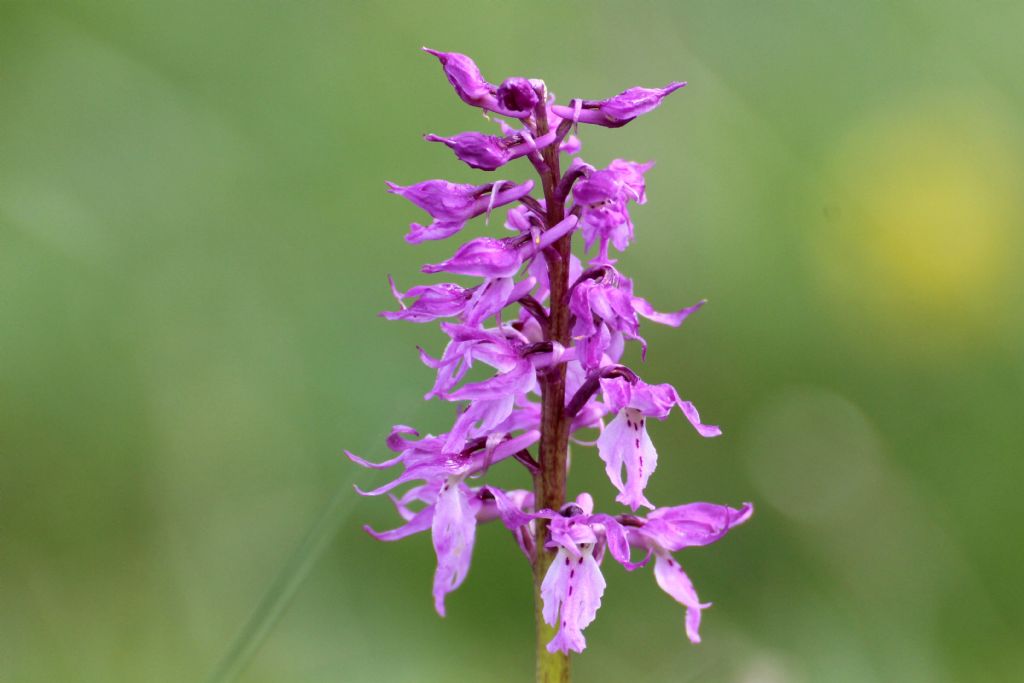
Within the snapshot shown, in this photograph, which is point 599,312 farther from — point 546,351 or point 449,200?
point 449,200

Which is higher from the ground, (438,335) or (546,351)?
(438,335)

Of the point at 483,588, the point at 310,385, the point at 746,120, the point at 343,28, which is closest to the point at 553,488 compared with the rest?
the point at 483,588

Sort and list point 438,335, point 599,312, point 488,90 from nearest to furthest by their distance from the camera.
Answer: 1. point 599,312
2. point 488,90
3. point 438,335

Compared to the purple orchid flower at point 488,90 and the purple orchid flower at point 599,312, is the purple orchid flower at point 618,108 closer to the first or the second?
the purple orchid flower at point 488,90

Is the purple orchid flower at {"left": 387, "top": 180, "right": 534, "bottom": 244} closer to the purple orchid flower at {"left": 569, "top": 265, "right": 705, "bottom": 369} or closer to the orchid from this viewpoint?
the orchid

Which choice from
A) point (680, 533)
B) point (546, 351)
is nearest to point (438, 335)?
point (680, 533)

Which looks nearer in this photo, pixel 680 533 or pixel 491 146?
pixel 491 146
